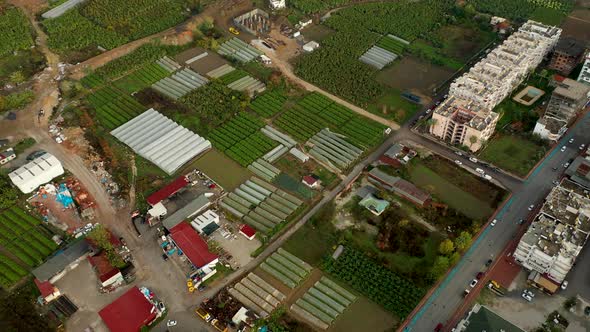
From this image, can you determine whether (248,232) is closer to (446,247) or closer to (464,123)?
(446,247)

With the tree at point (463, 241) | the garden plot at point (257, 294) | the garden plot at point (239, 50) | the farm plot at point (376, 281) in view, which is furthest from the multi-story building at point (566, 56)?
the garden plot at point (257, 294)

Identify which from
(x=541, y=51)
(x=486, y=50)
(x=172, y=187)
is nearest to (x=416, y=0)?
(x=486, y=50)

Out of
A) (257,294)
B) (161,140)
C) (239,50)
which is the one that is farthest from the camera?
(239,50)

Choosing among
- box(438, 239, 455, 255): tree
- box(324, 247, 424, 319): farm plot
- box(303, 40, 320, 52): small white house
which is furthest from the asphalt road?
box(303, 40, 320, 52): small white house

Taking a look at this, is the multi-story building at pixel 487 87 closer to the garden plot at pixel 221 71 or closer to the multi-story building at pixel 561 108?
the multi-story building at pixel 561 108

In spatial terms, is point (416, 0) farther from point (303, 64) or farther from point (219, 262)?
point (219, 262)

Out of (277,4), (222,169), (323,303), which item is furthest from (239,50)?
(323,303)

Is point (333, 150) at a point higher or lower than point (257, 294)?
higher
